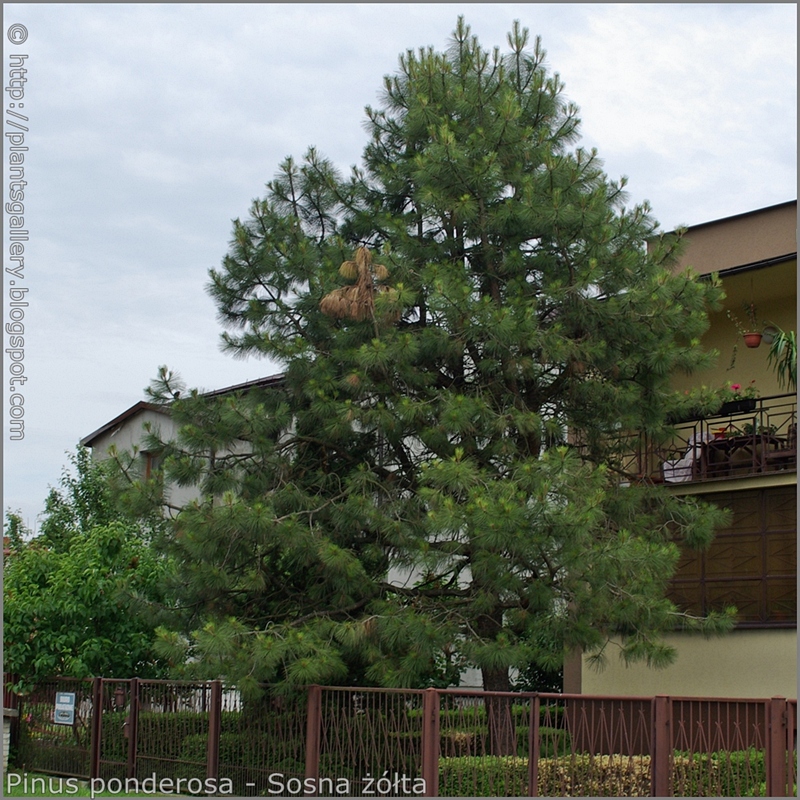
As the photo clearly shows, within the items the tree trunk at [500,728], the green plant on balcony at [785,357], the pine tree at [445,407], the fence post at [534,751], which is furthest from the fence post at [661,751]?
the green plant on balcony at [785,357]

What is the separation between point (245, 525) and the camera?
12.5 metres

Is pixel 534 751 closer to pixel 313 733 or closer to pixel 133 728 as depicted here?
pixel 313 733

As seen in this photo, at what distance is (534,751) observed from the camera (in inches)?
421

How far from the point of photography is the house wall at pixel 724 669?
47.9 ft

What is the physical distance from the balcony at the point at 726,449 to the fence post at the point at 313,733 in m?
5.53

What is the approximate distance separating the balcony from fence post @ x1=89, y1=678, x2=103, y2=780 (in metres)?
8.29

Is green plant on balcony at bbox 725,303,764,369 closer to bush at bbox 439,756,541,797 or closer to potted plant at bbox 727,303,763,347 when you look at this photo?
A: potted plant at bbox 727,303,763,347

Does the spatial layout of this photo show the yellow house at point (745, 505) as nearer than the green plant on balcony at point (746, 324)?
Yes

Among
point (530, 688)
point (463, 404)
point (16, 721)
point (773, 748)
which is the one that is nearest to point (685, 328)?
point (463, 404)

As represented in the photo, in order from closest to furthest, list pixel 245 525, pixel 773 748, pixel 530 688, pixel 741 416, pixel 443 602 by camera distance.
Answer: pixel 773 748, pixel 245 525, pixel 443 602, pixel 741 416, pixel 530 688

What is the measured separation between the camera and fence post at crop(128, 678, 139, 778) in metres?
15.0

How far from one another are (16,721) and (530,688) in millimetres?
9750

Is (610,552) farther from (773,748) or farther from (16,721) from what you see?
(16,721)

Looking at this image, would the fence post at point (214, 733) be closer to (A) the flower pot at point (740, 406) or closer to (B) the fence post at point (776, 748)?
(B) the fence post at point (776, 748)
